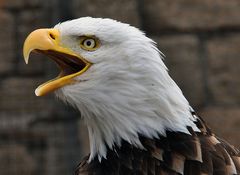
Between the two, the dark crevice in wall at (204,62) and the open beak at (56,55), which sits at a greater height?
the open beak at (56,55)

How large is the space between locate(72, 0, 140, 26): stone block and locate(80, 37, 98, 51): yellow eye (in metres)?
2.20


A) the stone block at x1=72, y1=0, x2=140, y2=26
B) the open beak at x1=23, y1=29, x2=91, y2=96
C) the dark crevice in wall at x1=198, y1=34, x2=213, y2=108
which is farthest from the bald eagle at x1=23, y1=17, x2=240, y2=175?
the dark crevice in wall at x1=198, y1=34, x2=213, y2=108

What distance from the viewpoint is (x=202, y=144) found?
8.46 ft

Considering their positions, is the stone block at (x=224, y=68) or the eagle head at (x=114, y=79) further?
the stone block at (x=224, y=68)

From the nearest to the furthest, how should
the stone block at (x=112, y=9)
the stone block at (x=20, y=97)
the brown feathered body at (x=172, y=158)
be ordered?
the brown feathered body at (x=172, y=158) → the stone block at (x=112, y=9) → the stone block at (x=20, y=97)

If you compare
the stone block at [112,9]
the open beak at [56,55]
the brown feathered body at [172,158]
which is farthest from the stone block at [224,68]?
the open beak at [56,55]

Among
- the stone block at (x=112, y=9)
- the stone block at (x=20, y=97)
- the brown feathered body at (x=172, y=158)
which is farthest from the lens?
the stone block at (x=20, y=97)

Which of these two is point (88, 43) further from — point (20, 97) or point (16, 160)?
point (16, 160)

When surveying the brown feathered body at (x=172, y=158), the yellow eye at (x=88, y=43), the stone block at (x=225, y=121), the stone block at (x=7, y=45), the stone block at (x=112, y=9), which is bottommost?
the stone block at (x=225, y=121)

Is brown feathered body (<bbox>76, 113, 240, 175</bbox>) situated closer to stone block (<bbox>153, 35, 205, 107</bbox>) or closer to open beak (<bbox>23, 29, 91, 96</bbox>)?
open beak (<bbox>23, 29, 91, 96</bbox>)

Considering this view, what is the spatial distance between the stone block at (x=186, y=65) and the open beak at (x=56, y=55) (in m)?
2.28

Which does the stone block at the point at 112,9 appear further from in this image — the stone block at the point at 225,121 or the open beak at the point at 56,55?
the open beak at the point at 56,55

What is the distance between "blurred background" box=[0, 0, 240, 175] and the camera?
482 centimetres

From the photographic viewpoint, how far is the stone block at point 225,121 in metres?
4.80
